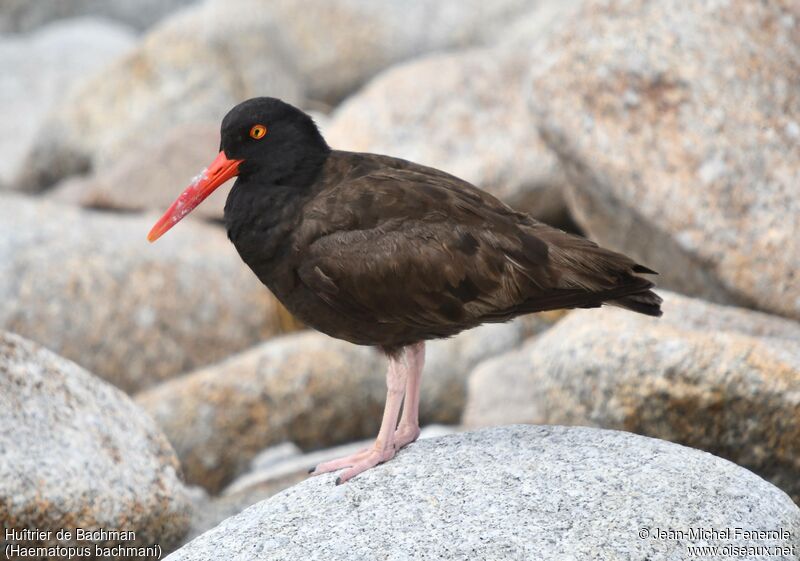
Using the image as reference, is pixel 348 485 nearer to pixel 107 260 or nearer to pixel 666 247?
pixel 666 247

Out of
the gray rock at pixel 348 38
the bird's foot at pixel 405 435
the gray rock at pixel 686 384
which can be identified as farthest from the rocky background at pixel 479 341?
the gray rock at pixel 348 38

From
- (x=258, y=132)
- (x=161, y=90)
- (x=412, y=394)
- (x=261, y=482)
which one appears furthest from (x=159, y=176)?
(x=412, y=394)

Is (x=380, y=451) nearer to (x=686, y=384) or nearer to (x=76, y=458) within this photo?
(x=76, y=458)

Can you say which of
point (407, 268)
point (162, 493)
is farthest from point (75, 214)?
point (407, 268)

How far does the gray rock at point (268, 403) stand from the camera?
845 centimetres

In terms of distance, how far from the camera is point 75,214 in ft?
34.4

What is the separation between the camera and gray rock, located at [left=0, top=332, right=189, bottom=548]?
558 cm

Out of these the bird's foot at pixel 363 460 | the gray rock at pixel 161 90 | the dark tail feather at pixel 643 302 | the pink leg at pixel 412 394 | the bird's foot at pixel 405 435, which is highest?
the gray rock at pixel 161 90

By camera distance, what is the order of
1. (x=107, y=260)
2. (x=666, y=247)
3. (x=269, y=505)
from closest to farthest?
(x=269, y=505)
(x=666, y=247)
(x=107, y=260)

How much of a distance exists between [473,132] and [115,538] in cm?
592

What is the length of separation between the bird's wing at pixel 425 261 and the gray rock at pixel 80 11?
54.7 feet

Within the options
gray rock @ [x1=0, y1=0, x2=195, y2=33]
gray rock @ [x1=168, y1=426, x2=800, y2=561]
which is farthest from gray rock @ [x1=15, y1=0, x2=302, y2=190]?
gray rock @ [x1=168, y1=426, x2=800, y2=561]

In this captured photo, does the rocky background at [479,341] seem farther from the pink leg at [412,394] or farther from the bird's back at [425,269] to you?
the bird's back at [425,269]

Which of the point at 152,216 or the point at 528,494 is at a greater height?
the point at 152,216
